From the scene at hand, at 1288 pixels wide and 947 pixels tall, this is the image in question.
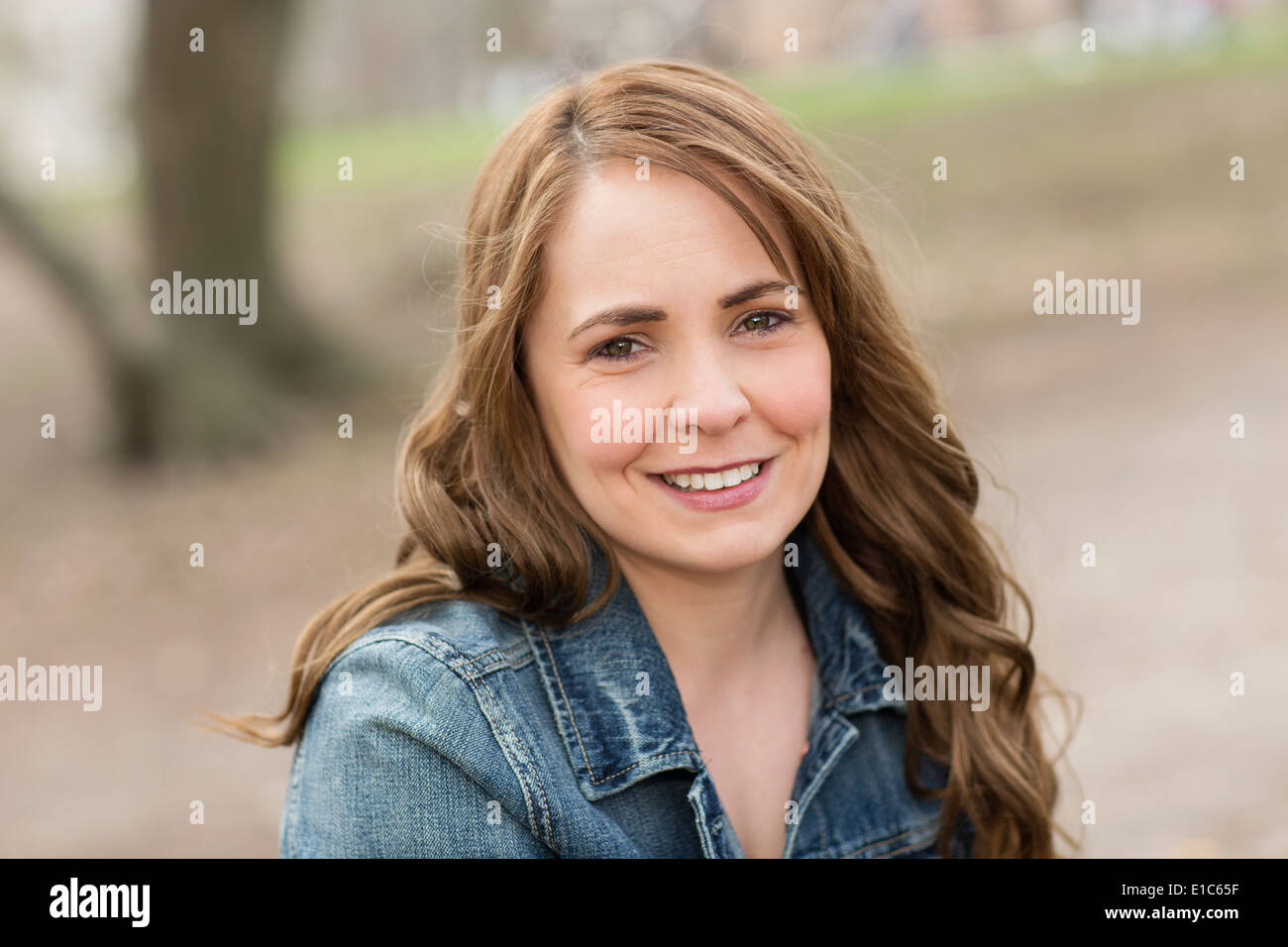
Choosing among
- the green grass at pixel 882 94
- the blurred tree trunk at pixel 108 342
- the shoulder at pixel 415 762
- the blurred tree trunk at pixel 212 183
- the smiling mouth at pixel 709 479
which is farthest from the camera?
the green grass at pixel 882 94

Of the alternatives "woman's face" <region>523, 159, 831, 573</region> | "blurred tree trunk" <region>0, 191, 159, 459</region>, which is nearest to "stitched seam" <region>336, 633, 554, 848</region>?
"woman's face" <region>523, 159, 831, 573</region>

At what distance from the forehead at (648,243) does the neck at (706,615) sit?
54 cm

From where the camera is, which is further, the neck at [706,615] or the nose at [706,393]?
the neck at [706,615]

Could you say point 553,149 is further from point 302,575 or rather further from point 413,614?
point 302,575

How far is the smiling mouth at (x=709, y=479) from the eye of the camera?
2303mm

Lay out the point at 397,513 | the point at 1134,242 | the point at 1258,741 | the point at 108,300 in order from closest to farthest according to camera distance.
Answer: the point at 397,513 → the point at 1258,741 → the point at 108,300 → the point at 1134,242

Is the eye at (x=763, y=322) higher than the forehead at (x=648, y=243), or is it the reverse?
the forehead at (x=648, y=243)

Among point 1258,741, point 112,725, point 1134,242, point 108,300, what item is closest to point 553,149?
point 1258,741

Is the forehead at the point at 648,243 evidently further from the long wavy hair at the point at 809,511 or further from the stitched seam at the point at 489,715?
the stitched seam at the point at 489,715

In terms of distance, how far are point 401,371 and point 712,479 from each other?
336 inches

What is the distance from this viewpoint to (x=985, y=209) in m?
12.5

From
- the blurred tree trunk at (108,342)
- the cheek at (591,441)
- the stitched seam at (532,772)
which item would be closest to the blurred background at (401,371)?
the blurred tree trunk at (108,342)

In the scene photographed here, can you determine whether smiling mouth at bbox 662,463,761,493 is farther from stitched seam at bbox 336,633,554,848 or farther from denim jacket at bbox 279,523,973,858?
stitched seam at bbox 336,633,554,848
